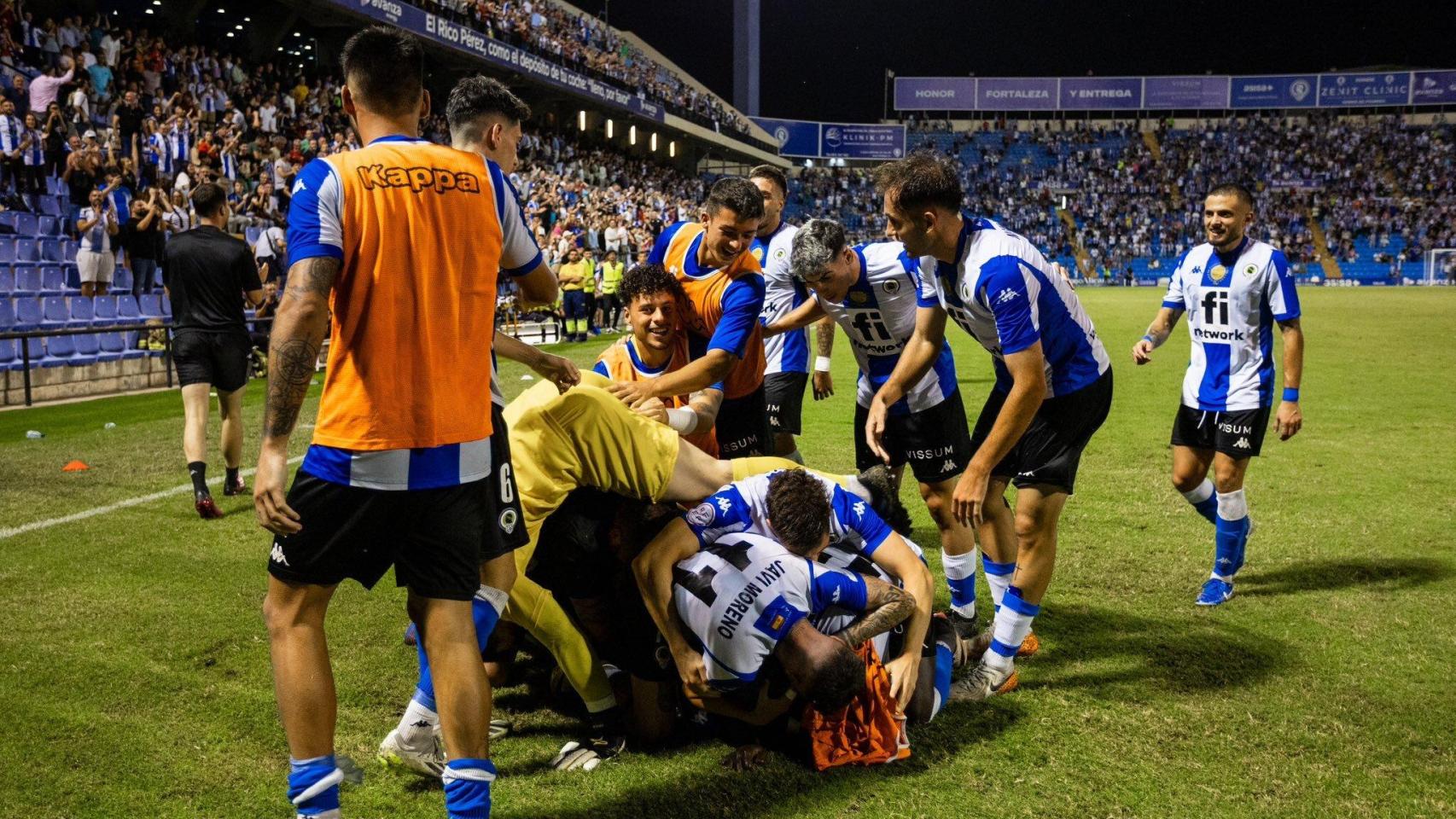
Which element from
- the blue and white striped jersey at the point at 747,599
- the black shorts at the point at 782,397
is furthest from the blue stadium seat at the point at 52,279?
the blue and white striped jersey at the point at 747,599

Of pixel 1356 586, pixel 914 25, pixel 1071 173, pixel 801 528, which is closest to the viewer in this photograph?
pixel 801 528

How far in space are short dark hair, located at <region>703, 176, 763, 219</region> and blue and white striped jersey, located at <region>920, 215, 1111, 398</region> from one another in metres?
0.94

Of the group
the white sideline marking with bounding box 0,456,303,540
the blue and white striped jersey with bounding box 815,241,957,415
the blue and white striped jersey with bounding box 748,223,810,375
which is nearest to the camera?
the blue and white striped jersey with bounding box 815,241,957,415

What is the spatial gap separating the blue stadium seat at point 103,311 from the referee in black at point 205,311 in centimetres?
822

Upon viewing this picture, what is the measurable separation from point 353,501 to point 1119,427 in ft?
33.0

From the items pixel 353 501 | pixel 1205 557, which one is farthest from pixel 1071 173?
pixel 353 501

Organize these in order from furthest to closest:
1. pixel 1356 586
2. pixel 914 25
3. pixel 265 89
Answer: pixel 914 25
pixel 265 89
pixel 1356 586

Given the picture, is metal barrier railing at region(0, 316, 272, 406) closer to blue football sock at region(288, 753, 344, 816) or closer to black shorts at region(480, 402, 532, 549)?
black shorts at region(480, 402, 532, 549)

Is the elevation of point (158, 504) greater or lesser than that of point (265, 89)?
lesser

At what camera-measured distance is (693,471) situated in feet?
13.9

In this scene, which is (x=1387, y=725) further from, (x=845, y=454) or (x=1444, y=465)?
(x=1444, y=465)

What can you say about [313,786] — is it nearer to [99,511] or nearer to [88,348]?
[99,511]

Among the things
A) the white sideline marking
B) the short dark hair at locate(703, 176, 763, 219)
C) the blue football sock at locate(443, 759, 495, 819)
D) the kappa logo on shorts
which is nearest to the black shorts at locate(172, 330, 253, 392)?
the white sideline marking

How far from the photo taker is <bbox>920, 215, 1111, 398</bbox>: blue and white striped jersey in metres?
4.04
